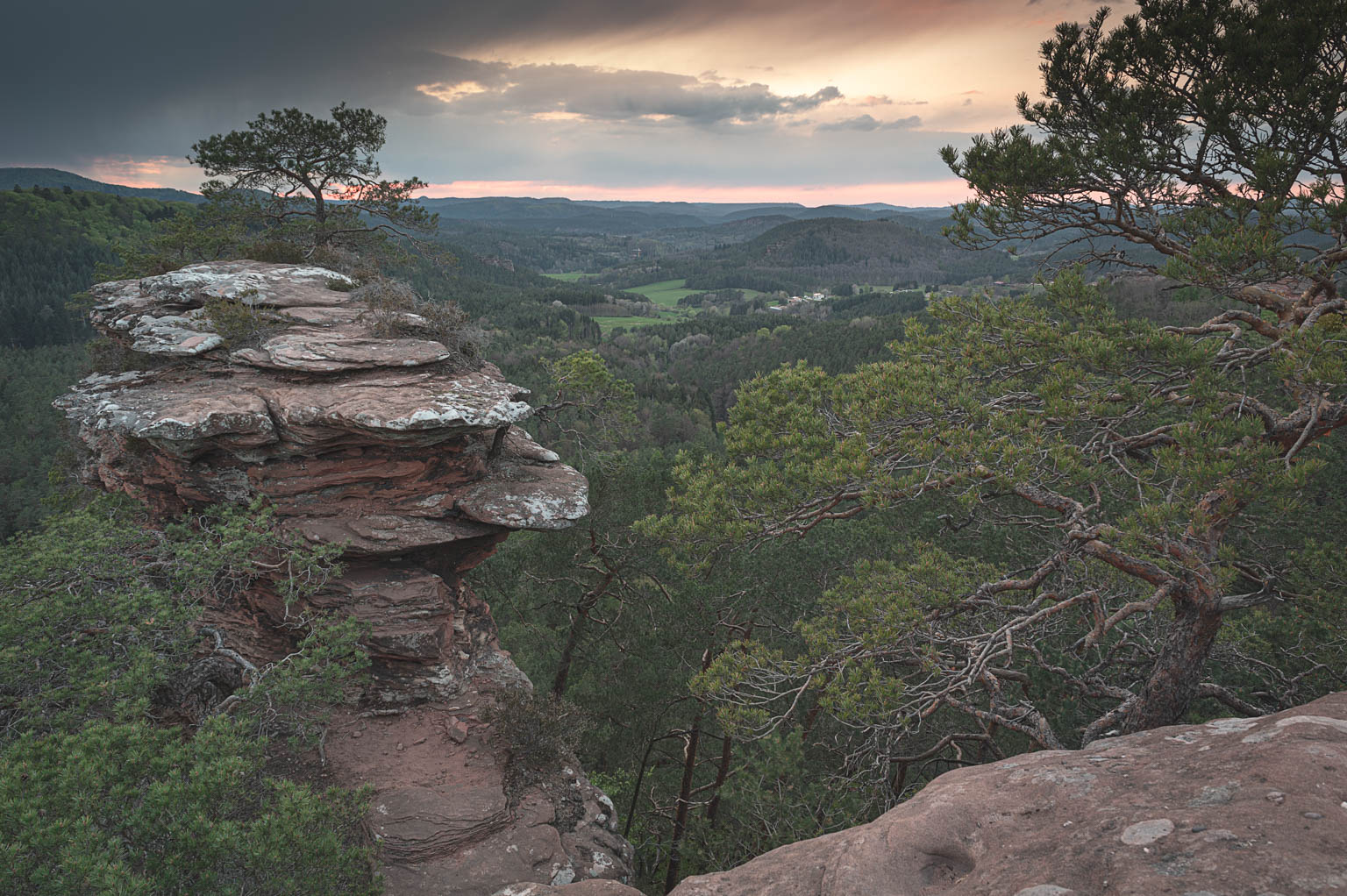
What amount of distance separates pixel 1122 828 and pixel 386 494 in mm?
11700

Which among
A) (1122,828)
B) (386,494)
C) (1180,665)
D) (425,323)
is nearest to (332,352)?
(425,323)

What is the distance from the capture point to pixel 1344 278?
743 centimetres

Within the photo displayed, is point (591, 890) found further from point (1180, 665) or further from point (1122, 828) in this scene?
point (1180, 665)

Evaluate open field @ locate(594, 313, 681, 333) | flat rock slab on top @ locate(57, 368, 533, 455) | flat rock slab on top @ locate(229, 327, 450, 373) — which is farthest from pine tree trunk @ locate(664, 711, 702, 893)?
open field @ locate(594, 313, 681, 333)

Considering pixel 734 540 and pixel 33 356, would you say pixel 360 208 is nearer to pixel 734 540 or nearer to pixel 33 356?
pixel 734 540

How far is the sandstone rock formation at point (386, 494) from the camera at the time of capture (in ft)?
33.3

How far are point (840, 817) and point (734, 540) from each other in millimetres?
4053

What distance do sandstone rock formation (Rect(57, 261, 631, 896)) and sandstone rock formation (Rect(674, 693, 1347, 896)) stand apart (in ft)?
19.3

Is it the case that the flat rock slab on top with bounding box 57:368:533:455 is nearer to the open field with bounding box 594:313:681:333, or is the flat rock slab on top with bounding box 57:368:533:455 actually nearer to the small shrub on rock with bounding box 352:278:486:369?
the small shrub on rock with bounding box 352:278:486:369

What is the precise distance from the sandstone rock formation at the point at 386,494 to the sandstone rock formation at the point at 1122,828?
5.90 m

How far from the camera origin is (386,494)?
39.2 feet

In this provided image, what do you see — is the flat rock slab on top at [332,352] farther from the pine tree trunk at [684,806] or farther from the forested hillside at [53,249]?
the forested hillside at [53,249]

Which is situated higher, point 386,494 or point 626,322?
point 626,322

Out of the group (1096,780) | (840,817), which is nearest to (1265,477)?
(1096,780)
